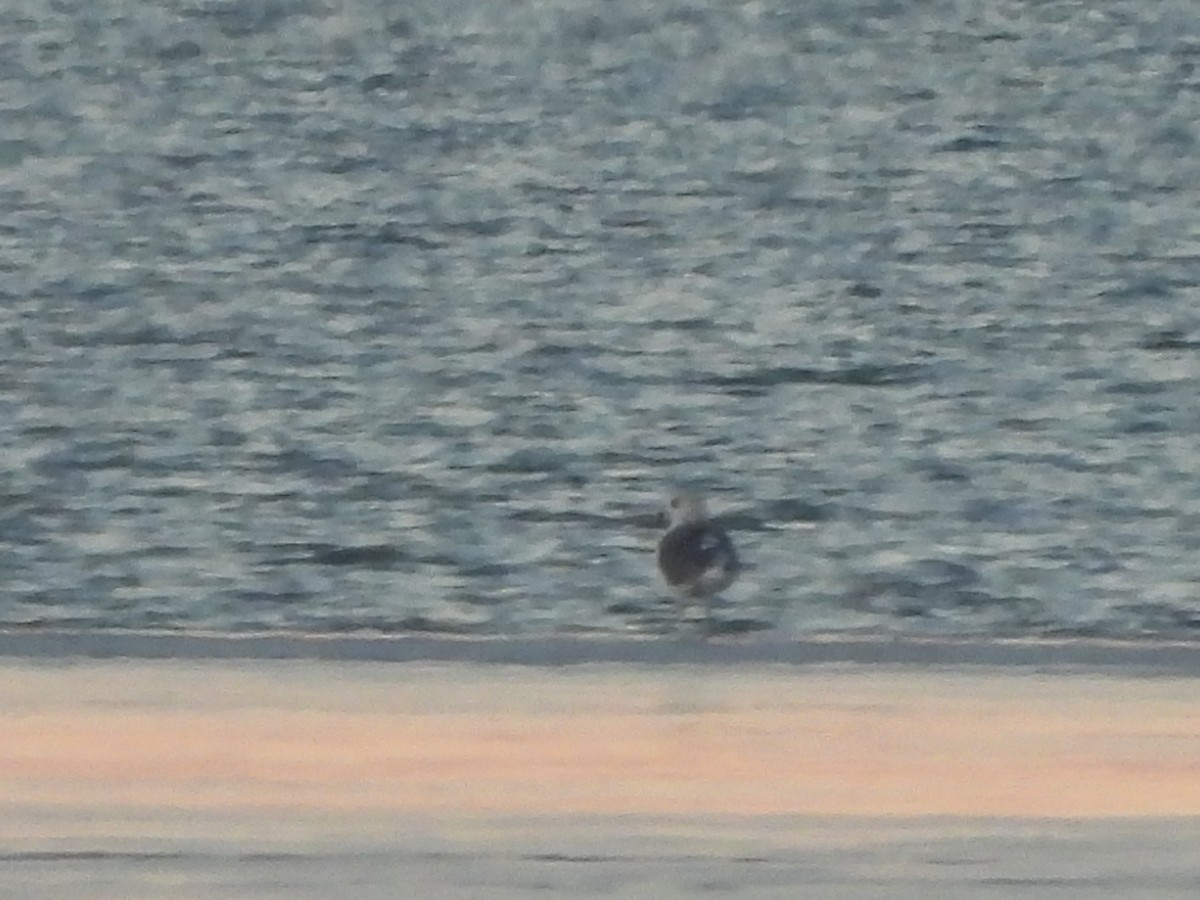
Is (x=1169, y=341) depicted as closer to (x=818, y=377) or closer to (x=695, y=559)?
(x=818, y=377)

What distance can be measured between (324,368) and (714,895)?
475 cm

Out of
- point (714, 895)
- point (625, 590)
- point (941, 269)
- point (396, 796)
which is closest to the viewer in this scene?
point (714, 895)

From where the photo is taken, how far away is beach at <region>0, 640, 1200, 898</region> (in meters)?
4.70

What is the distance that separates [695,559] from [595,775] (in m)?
1.49

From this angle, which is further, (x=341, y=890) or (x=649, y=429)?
(x=649, y=429)

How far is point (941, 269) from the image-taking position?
972 centimetres

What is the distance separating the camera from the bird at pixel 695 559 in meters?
6.65

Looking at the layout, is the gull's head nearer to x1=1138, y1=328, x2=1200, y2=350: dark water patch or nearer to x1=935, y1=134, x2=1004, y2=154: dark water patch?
x1=1138, y1=328, x2=1200, y2=350: dark water patch

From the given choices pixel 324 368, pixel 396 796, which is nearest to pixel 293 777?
pixel 396 796

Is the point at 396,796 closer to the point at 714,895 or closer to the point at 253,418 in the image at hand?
the point at 714,895

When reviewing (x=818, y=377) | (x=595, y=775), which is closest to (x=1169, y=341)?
(x=818, y=377)

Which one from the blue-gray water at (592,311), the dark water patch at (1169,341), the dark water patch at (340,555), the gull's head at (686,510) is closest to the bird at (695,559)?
the gull's head at (686,510)

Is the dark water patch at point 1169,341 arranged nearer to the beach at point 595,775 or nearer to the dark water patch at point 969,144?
the dark water patch at point 969,144

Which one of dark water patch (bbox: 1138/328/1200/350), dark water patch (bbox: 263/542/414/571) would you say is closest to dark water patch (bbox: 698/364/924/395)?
dark water patch (bbox: 1138/328/1200/350)
